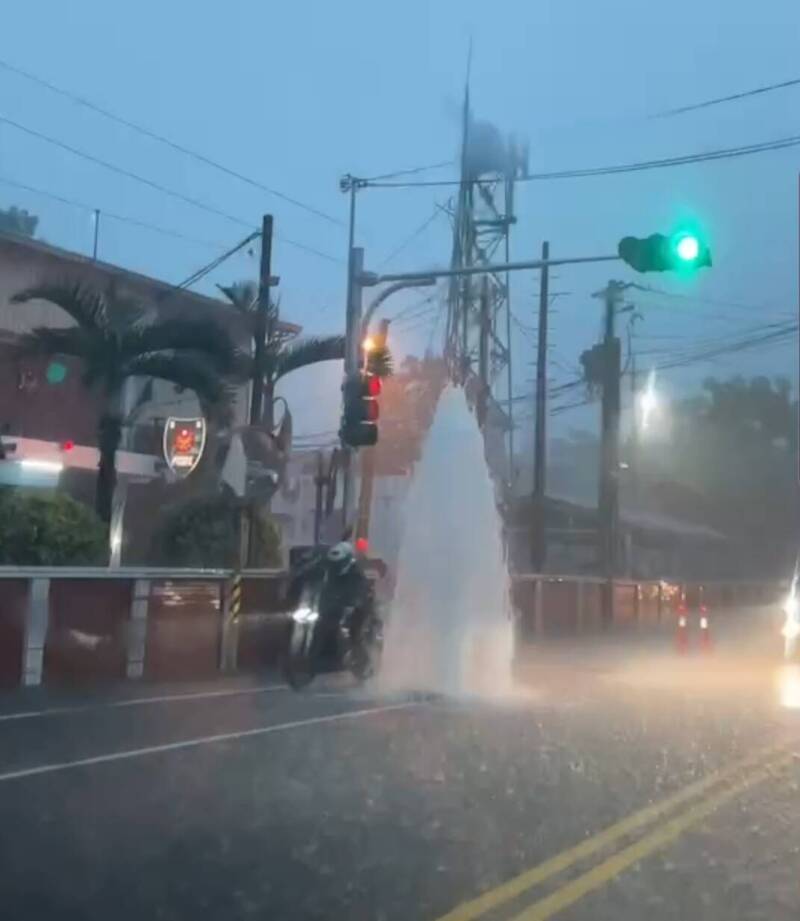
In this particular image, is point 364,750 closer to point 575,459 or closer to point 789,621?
point 789,621

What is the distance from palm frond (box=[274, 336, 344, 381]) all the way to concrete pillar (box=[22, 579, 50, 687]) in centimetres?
1262

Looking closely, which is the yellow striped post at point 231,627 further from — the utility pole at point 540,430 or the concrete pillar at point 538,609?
the utility pole at point 540,430

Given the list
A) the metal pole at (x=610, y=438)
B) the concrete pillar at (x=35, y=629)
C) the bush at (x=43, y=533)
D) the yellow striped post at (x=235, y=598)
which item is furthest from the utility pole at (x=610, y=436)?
the concrete pillar at (x=35, y=629)

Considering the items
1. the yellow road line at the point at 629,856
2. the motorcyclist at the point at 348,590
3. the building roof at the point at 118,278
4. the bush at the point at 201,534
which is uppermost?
the building roof at the point at 118,278

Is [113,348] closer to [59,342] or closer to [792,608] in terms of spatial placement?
[59,342]

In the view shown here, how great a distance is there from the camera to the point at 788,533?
1965 inches

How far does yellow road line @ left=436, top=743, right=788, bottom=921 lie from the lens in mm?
6785

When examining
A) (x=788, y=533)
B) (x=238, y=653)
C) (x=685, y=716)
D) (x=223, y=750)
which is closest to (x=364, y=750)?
(x=223, y=750)

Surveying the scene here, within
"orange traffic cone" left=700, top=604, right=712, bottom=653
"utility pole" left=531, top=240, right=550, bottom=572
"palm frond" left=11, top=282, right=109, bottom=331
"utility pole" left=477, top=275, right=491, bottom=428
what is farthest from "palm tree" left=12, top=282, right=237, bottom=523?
"utility pole" left=531, top=240, right=550, bottom=572

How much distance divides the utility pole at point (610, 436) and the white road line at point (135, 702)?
20589 millimetres

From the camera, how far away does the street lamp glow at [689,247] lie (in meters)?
16.9

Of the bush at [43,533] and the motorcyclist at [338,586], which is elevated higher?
the bush at [43,533]

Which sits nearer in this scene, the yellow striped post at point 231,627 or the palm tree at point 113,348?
the yellow striped post at point 231,627

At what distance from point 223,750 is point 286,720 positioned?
2.24 meters
